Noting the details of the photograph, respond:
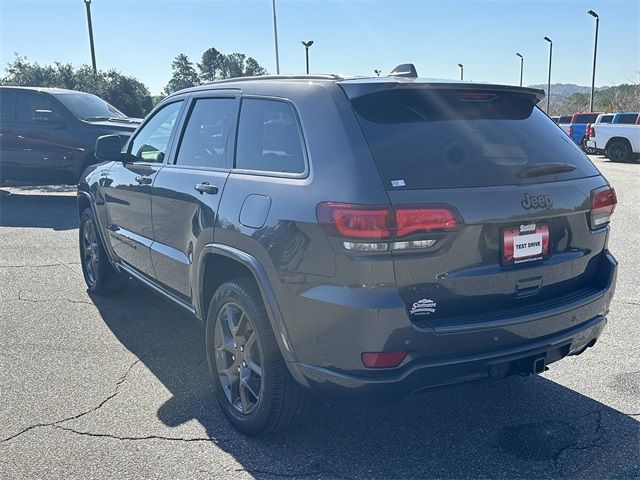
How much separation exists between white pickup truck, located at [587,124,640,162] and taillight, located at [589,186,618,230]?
19.8 meters

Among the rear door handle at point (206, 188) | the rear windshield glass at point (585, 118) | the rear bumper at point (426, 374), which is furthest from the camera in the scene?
the rear windshield glass at point (585, 118)

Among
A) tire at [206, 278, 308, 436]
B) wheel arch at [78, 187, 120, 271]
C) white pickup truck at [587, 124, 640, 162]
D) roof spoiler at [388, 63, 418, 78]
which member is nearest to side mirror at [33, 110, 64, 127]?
wheel arch at [78, 187, 120, 271]

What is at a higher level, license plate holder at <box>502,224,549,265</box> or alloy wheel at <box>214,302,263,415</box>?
license plate holder at <box>502,224,549,265</box>

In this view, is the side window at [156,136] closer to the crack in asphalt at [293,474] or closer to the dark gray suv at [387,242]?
the dark gray suv at [387,242]

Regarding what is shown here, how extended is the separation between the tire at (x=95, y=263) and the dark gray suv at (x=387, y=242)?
235 cm

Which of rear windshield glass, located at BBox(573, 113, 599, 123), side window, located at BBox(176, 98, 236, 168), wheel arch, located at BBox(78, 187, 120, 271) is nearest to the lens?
side window, located at BBox(176, 98, 236, 168)

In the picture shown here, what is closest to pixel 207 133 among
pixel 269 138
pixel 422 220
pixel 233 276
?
pixel 269 138

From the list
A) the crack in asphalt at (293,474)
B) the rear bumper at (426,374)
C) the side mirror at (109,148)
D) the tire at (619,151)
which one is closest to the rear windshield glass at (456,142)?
the rear bumper at (426,374)

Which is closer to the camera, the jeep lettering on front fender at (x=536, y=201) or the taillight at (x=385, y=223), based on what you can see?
the taillight at (x=385, y=223)

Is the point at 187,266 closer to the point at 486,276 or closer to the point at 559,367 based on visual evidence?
the point at 486,276

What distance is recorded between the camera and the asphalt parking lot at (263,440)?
9.92 feet

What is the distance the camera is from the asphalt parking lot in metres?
3.02

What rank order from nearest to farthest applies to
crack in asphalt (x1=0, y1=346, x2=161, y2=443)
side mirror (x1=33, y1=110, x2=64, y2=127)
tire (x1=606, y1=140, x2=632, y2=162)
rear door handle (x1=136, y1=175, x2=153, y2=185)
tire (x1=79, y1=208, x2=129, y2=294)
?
1. crack in asphalt (x1=0, y1=346, x2=161, y2=443)
2. rear door handle (x1=136, y1=175, x2=153, y2=185)
3. tire (x1=79, y1=208, x2=129, y2=294)
4. side mirror (x1=33, y1=110, x2=64, y2=127)
5. tire (x1=606, y1=140, x2=632, y2=162)

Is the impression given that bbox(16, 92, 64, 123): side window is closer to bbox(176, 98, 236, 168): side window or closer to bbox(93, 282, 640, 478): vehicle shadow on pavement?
bbox(176, 98, 236, 168): side window
